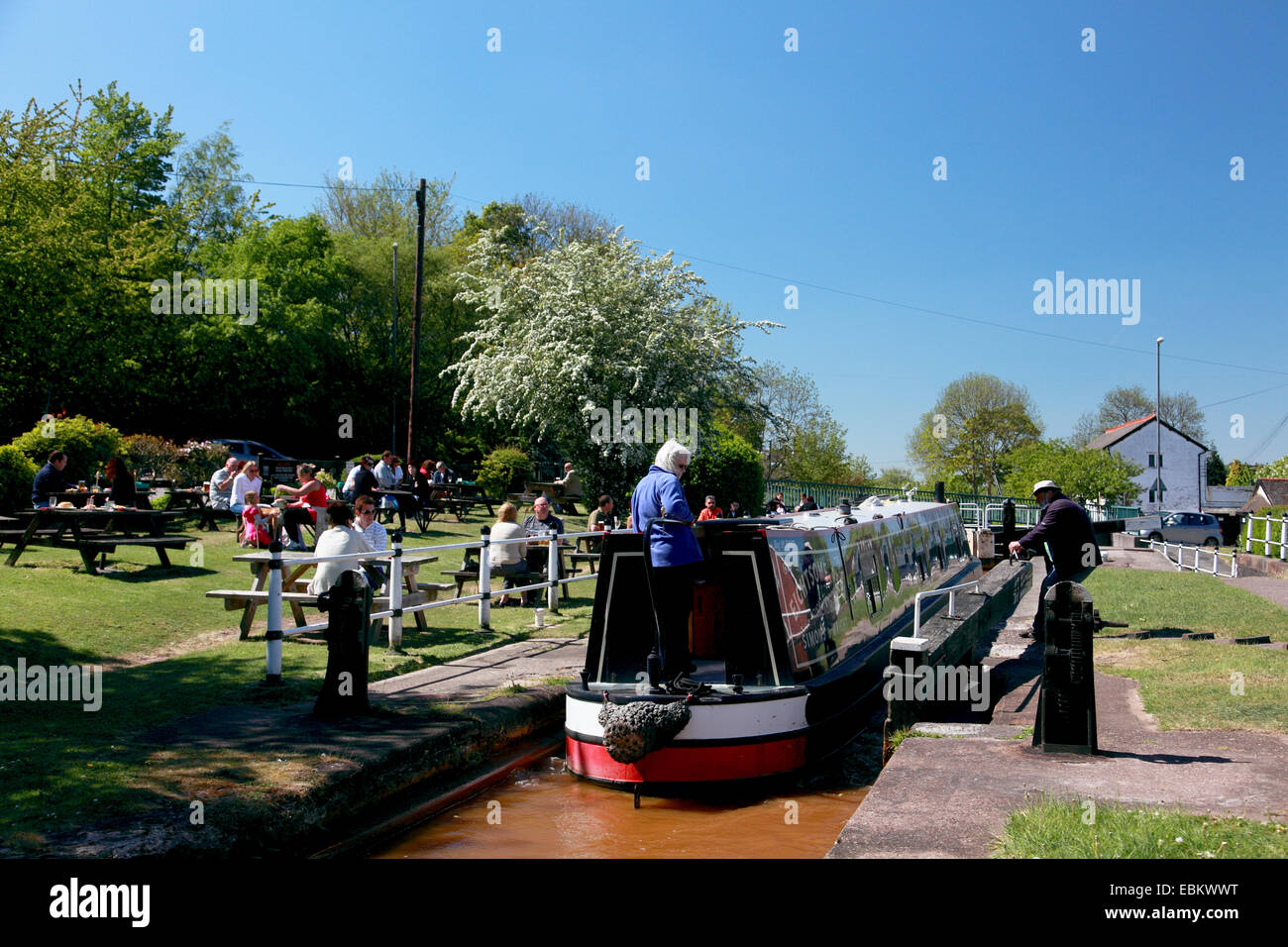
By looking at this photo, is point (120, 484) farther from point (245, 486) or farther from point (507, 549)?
point (507, 549)

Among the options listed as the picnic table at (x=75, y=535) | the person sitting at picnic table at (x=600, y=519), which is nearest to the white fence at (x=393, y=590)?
the person sitting at picnic table at (x=600, y=519)

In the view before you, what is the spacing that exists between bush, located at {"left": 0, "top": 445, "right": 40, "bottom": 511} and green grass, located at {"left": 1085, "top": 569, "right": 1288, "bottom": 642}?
50.9ft

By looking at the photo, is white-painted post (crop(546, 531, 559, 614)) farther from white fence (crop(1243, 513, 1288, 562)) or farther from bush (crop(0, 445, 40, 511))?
white fence (crop(1243, 513, 1288, 562))

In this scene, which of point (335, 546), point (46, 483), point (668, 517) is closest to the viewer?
point (668, 517)

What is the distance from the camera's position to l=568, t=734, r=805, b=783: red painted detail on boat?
695cm

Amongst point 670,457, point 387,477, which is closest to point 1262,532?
point 387,477

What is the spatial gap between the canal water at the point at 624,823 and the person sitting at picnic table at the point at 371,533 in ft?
11.0

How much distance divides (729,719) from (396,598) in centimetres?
404

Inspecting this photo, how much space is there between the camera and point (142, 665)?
8.61 m

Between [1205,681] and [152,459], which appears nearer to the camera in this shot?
[1205,681]

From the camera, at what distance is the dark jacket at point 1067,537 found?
9961mm

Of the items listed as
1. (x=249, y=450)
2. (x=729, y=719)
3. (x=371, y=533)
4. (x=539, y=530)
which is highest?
(x=249, y=450)

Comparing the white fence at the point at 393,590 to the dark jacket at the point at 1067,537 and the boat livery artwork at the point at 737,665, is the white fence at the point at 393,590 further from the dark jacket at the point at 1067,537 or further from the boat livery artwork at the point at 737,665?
the dark jacket at the point at 1067,537
